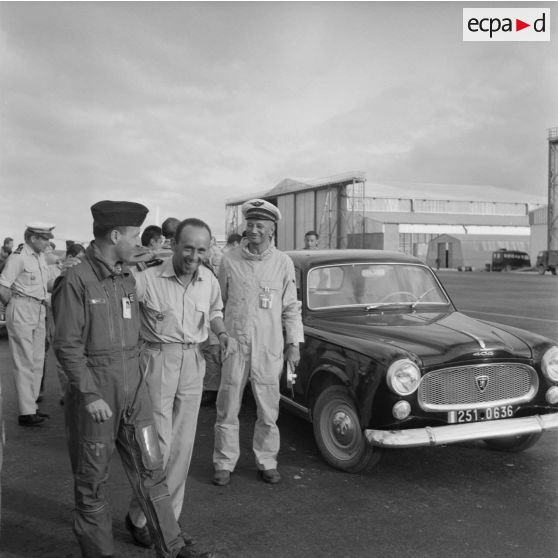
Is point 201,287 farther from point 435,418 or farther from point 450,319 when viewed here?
point 450,319

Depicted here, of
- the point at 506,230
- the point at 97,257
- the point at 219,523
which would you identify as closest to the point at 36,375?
the point at 219,523

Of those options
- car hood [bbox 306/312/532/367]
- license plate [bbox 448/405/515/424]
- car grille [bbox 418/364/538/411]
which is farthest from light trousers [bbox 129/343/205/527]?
license plate [bbox 448/405/515/424]

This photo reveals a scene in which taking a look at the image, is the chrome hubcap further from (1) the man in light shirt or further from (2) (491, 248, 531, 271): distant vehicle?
(2) (491, 248, 531, 271): distant vehicle

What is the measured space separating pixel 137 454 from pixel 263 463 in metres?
1.56

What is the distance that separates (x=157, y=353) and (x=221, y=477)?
1348mm

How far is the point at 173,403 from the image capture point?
3.52 m

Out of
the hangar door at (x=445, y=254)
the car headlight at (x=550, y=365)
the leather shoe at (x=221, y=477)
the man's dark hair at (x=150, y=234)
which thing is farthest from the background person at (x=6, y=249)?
the hangar door at (x=445, y=254)

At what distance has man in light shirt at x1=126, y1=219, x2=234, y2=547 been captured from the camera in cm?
344

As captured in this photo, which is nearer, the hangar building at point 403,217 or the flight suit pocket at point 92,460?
the flight suit pocket at point 92,460

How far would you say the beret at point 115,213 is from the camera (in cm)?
307

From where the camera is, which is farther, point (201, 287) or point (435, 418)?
point (435, 418)

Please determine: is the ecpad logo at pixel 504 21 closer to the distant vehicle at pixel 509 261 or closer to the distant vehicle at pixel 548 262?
the distant vehicle at pixel 548 262

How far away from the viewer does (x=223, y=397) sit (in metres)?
4.50

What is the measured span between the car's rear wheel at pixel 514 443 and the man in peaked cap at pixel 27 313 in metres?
4.03
